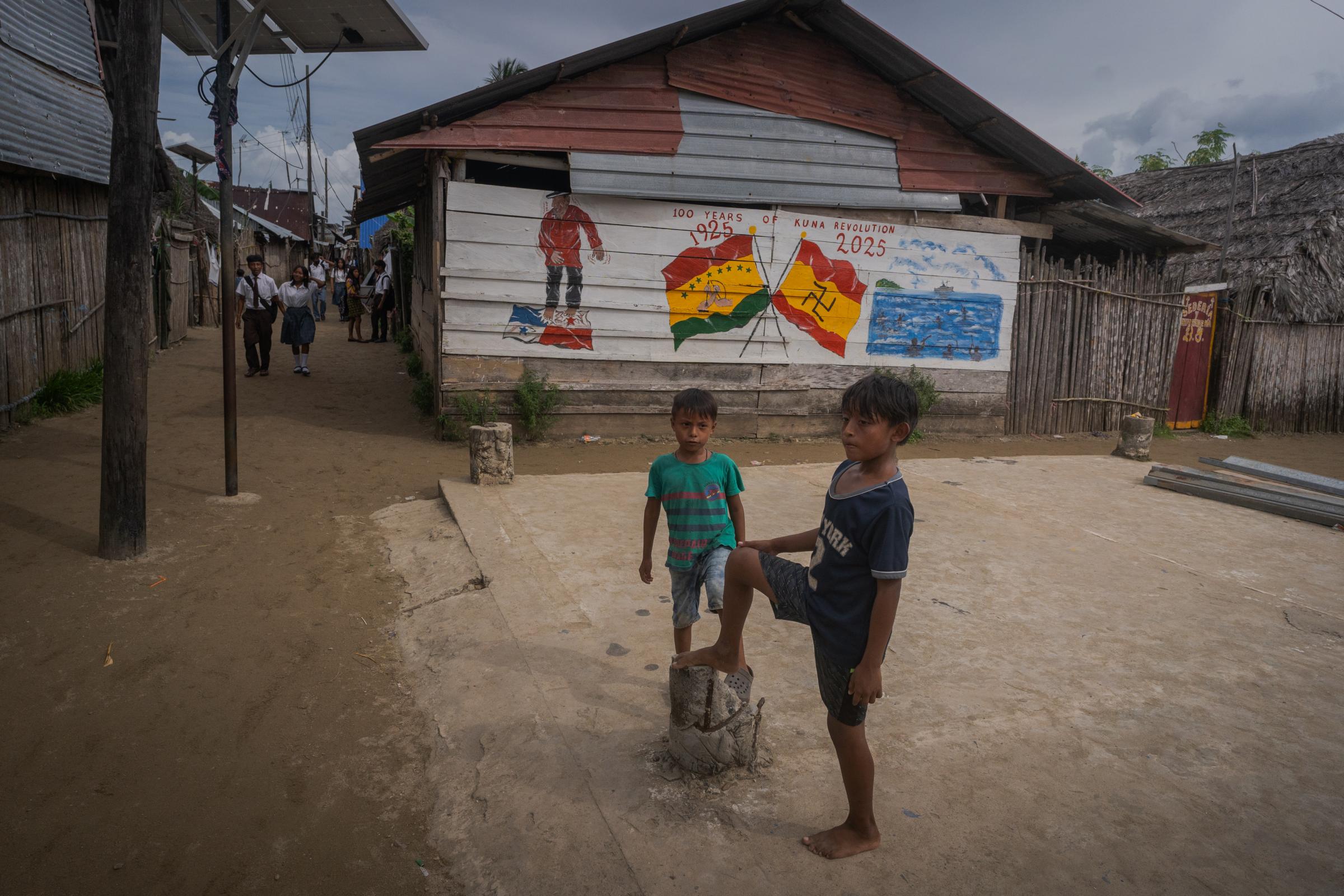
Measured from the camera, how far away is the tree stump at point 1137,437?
29.5 ft

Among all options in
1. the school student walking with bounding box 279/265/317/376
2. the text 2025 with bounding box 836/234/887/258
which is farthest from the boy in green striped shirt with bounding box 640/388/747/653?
the school student walking with bounding box 279/265/317/376

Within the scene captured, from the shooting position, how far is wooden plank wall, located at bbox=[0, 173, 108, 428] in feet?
25.1

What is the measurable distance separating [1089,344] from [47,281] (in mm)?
12394

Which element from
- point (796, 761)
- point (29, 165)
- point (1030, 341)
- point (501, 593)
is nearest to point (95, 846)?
point (501, 593)

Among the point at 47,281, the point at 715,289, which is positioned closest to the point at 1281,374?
the point at 715,289

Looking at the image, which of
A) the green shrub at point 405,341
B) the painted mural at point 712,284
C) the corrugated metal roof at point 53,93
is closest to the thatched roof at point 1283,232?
the painted mural at point 712,284

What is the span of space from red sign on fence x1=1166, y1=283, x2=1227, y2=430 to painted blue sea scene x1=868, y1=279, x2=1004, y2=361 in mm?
3598

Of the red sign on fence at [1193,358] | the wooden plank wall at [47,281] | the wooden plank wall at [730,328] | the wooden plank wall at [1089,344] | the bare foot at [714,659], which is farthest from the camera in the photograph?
the red sign on fence at [1193,358]

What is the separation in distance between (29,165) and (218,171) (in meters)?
3.39

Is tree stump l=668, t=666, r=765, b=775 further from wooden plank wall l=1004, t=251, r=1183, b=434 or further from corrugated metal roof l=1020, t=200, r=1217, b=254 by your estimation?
corrugated metal roof l=1020, t=200, r=1217, b=254

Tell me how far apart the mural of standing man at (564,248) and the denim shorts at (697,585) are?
18.7ft

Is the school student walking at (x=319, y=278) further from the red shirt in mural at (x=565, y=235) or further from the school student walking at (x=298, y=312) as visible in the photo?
the red shirt in mural at (x=565, y=235)

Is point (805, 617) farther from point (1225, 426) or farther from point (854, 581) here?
point (1225, 426)

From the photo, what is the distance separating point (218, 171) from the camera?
5.76 metres
